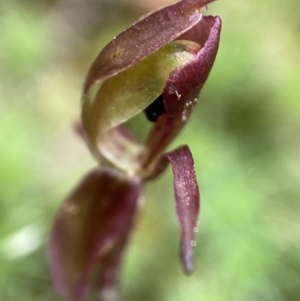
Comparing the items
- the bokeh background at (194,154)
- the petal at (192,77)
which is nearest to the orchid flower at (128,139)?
the petal at (192,77)

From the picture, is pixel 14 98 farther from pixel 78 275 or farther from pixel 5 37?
pixel 78 275

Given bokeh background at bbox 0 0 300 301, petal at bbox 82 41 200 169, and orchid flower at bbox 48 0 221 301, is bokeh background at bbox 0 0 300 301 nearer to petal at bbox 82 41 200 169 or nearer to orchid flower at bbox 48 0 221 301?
orchid flower at bbox 48 0 221 301

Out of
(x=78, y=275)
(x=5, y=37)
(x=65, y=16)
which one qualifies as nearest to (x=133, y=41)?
(x=78, y=275)

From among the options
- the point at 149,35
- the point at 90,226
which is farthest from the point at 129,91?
the point at 90,226

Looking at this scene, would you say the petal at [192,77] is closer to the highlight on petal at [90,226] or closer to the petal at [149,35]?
the petal at [149,35]

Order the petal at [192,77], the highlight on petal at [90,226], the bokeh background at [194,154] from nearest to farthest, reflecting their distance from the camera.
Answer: the petal at [192,77] < the highlight on petal at [90,226] < the bokeh background at [194,154]

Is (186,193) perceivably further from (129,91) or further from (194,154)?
(194,154)

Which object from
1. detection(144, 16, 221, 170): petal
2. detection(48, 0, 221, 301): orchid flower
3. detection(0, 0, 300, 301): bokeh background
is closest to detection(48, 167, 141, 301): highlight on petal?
detection(48, 0, 221, 301): orchid flower
